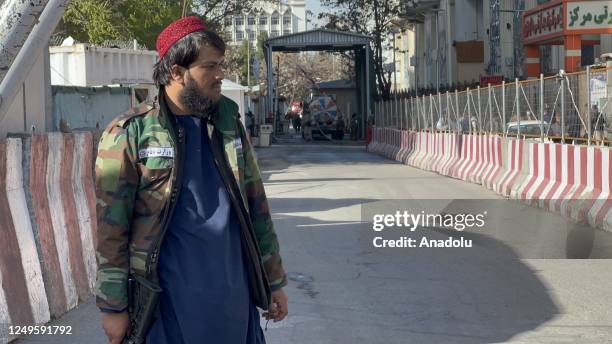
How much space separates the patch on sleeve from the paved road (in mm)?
3586

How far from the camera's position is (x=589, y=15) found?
94.2 ft

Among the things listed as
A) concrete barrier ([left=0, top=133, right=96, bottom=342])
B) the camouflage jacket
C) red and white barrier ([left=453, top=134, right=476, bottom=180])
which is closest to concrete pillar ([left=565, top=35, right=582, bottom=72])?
red and white barrier ([left=453, top=134, right=476, bottom=180])

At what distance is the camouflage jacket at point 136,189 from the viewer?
404 centimetres

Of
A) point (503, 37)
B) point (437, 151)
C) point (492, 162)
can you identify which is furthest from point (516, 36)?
point (492, 162)

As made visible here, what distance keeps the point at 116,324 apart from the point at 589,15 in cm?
2634

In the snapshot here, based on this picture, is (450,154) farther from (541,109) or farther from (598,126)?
(598,126)

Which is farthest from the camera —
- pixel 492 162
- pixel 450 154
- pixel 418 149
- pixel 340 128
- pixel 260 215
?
pixel 340 128

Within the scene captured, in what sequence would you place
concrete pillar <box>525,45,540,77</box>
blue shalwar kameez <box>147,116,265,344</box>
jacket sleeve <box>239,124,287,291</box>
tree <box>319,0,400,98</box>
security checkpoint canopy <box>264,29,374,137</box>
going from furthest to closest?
tree <box>319,0,400,98</box>, security checkpoint canopy <box>264,29,374,137</box>, concrete pillar <box>525,45,540,77</box>, jacket sleeve <box>239,124,287,291</box>, blue shalwar kameez <box>147,116,265,344</box>

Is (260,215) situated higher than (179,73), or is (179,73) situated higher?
(179,73)

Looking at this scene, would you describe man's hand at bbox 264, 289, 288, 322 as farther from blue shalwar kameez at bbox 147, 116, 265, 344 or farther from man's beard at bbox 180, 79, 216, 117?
man's beard at bbox 180, 79, 216, 117

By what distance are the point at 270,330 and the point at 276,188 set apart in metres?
14.4

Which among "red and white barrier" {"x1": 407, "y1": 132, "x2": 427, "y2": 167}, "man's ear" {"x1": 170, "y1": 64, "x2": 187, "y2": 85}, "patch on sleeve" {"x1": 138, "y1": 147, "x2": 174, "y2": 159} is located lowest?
"red and white barrier" {"x1": 407, "y1": 132, "x2": 427, "y2": 167}

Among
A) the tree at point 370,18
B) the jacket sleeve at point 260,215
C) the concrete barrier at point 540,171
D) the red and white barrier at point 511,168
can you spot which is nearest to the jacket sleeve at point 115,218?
the jacket sleeve at point 260,215

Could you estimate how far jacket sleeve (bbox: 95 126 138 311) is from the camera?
4.04 m
